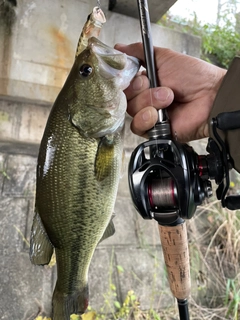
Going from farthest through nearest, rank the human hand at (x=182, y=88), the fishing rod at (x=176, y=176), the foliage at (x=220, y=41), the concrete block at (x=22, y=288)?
the foliage at (x=220, y=41), the concrete block at (x=22, y=288), the human hand at (x=182, y=88), the fishing rod at (x=176, y=176)

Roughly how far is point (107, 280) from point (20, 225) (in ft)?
2.34

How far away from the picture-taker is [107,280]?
2.36 meters

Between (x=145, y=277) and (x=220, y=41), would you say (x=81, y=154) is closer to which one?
(x=145, y=277)

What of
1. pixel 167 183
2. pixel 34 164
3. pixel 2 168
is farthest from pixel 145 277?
pixel 167 183

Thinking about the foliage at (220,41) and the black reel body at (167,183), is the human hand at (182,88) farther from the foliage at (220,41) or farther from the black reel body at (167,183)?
the foliage at (220,41)

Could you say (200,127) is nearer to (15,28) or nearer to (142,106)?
(142,106)

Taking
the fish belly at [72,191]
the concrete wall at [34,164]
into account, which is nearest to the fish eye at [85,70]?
the fish belly at [72,191]

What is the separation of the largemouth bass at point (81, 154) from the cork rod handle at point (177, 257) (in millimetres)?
319

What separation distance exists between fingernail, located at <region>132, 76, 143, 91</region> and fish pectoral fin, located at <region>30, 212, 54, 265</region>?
63 cm

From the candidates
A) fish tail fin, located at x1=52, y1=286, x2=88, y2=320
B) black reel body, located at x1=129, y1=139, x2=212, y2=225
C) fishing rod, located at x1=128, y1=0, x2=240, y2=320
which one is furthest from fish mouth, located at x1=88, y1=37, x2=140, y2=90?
fish tail fin, located at x1=52, y1=286, x2=88, y2=320

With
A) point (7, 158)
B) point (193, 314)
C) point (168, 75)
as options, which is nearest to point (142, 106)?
point (168, 75)

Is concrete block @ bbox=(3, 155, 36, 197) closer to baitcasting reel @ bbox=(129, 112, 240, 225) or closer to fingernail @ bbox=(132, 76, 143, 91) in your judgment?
fingernail @ bbox=(132, 76, 143, 91)

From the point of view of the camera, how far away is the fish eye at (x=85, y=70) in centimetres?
115

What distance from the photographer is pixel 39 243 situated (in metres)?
1.16
